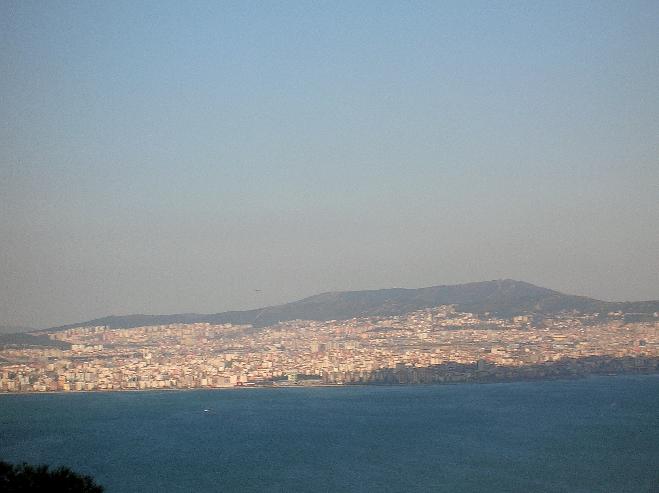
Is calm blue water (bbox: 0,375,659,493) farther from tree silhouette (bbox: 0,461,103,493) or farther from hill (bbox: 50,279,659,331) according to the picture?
hill (bbox: 50,279,659,331)

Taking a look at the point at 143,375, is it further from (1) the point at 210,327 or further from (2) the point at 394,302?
(2) the point at 394,302

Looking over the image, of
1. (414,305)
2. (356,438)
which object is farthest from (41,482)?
(414,305)

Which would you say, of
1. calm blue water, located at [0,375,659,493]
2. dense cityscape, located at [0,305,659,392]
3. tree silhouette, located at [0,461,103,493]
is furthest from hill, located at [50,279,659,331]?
tree silhouette, located at [0,461,103,493]

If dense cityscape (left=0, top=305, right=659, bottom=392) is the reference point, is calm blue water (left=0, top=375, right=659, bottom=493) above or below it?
below

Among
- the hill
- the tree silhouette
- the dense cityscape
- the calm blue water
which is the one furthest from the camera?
the hill

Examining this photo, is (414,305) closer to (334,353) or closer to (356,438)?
(334,353)
